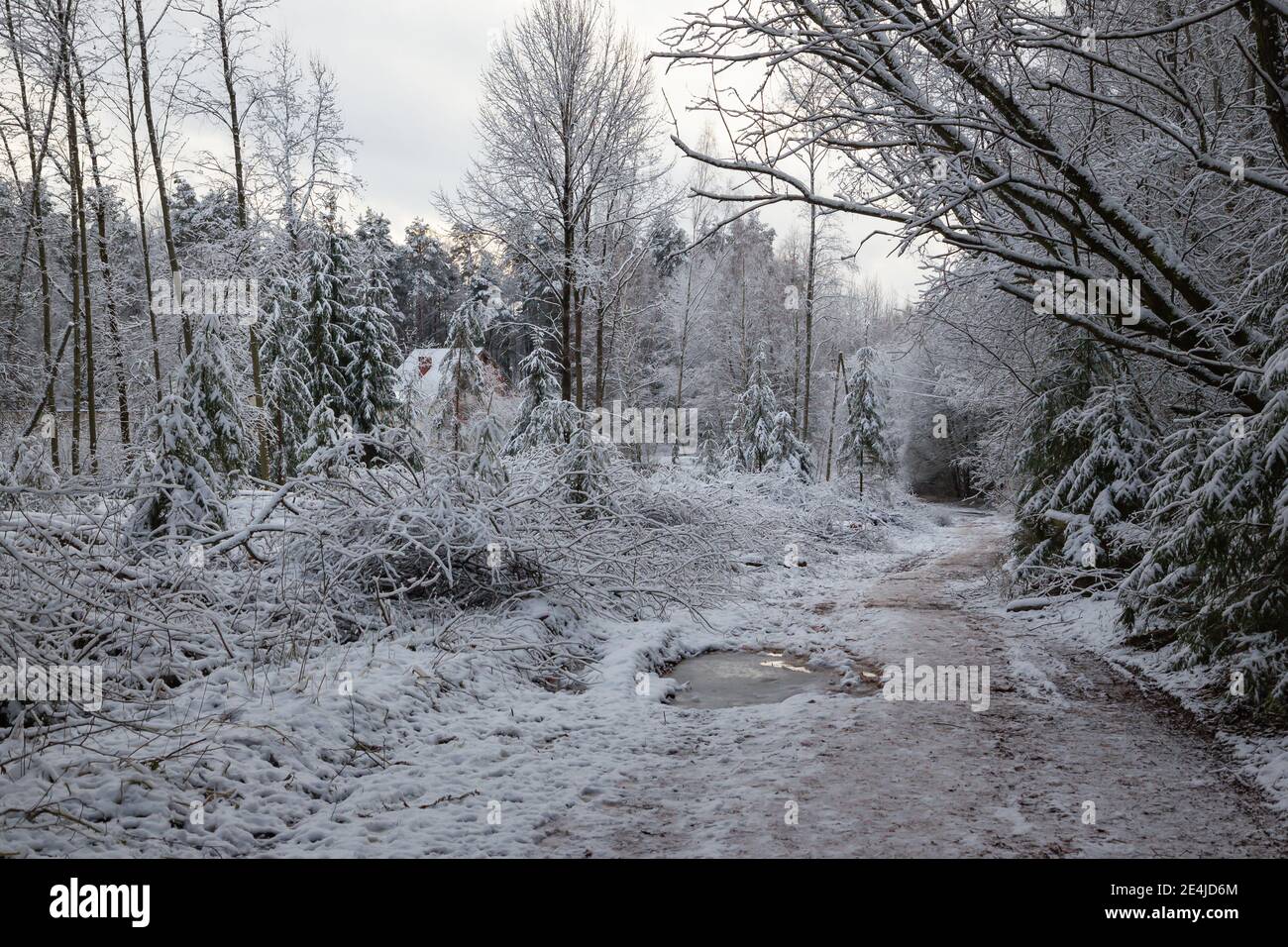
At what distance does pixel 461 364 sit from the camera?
1019 inches

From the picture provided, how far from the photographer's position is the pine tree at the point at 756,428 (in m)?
26.0

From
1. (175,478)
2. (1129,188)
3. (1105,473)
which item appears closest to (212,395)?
(175,478)

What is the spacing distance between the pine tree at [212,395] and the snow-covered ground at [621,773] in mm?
3178

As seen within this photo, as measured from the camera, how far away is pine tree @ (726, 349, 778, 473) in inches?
1022

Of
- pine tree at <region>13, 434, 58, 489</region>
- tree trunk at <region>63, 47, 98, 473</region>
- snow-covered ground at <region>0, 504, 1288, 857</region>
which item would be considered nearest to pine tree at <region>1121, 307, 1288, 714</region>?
snow-covered ground at <region>0, 504, 1288, 857</region>

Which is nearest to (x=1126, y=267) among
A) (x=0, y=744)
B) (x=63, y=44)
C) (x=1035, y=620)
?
(x=1035, y=620)

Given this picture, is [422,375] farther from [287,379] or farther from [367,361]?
[287,379]

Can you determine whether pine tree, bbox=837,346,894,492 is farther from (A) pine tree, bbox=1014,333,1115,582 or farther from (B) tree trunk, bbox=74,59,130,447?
(B) tree trunk, bbox=74,59,130,447

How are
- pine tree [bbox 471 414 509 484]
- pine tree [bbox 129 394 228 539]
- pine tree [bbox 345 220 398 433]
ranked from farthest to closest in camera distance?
pine tree [bbox 345 220 398 433]
pine tree [bbox 471 414 509 484]
pine tree [bbox 129 394 228 539]

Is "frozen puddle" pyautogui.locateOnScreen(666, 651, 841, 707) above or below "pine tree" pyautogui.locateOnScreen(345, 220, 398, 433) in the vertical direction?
below

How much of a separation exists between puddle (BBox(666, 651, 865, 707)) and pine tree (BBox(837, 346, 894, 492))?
22708mm

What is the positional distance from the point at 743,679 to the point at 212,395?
6.40 m

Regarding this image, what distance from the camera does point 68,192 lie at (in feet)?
49.6
